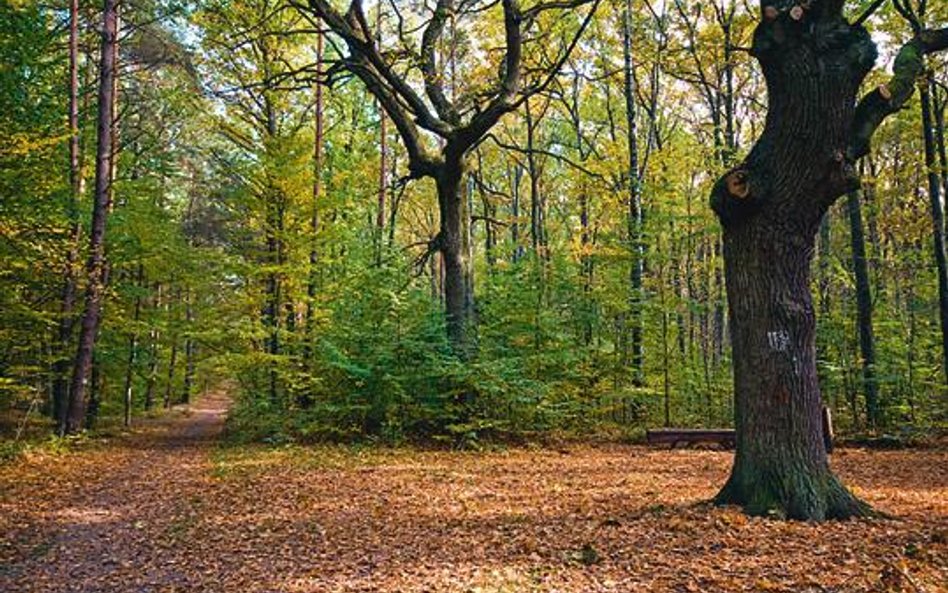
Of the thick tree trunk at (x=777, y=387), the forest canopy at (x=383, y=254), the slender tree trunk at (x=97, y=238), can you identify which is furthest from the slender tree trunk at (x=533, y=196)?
the thick tree trunk at (x=777, y=387)

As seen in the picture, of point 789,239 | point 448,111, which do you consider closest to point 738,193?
point 789,239

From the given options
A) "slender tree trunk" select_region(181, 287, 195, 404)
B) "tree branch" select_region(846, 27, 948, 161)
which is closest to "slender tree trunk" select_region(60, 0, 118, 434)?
"slender tree trunk" select_region(181, 287, 195, 404)

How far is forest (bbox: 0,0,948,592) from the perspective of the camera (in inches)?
205

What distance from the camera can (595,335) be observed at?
15570 mm

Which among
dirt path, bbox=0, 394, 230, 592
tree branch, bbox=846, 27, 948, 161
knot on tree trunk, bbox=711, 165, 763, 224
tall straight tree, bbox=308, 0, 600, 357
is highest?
tall straight tree, bbox=308, 0, 600, 357

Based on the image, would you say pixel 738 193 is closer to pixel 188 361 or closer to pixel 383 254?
pixel 383 254

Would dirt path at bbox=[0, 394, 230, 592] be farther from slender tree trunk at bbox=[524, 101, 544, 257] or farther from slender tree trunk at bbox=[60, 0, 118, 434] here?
slender tree trunk at bbox=[524, 101, 544, 257]

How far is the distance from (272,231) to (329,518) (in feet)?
32.5

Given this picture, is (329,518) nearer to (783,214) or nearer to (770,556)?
(770,556)

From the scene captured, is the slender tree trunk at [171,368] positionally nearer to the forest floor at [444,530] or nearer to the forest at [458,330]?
the forest at [458,330]

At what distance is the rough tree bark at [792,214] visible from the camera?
5.32m

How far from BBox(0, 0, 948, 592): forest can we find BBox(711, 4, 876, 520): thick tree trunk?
25mm

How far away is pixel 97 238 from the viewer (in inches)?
498

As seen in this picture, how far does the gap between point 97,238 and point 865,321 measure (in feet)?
55.0
